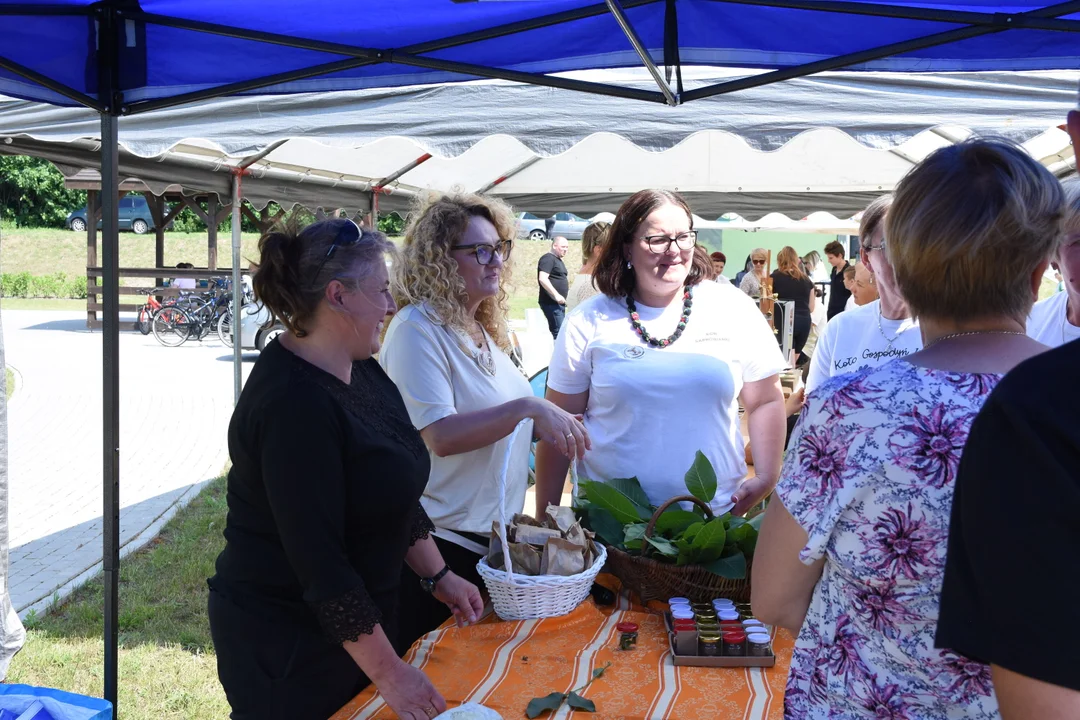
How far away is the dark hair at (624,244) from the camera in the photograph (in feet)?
8.96

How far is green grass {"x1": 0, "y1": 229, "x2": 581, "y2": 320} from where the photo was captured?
96.3 ft

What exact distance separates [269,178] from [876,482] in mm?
6344

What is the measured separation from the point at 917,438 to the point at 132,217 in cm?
3566

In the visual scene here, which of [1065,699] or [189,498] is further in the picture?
[189,498]

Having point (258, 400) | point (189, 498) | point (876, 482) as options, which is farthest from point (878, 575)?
point (189, 498)

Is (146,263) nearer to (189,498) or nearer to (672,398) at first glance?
(189,498)

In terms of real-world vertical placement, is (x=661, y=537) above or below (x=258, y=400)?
below

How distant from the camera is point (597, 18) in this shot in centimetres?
243

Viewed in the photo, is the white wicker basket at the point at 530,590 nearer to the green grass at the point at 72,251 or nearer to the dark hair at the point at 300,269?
the dark hair at the point at 300,269

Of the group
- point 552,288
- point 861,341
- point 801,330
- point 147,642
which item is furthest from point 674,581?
point 552,288

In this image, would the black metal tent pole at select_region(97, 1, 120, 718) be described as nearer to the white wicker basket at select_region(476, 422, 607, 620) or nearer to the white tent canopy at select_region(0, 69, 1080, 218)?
the white tent canopy at select_region(0, 69, 1080, 218)

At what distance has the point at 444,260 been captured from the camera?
2.31m

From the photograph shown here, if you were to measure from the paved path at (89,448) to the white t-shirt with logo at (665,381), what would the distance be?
3363mm

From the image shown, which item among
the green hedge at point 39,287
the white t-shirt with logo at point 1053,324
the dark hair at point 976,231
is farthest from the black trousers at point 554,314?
the green hedge at point 39,287
